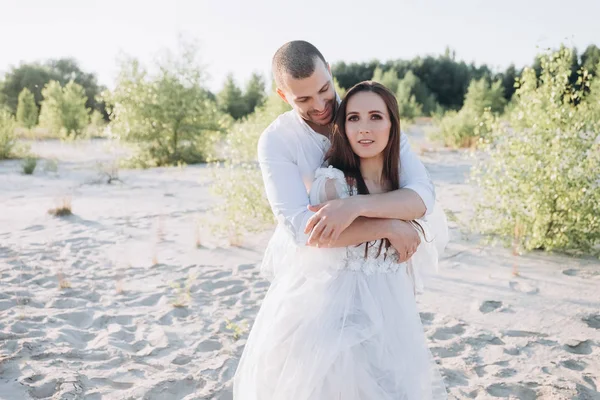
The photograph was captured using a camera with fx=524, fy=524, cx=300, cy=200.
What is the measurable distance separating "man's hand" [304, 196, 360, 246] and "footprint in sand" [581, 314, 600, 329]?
300 centimetres

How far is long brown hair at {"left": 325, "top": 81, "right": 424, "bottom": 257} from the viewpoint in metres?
1.98

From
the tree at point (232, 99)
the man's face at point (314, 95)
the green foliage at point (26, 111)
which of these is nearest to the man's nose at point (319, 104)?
the man's face at point (314, 95)

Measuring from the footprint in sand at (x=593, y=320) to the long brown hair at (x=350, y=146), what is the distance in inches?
110

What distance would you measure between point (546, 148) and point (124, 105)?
1125cm

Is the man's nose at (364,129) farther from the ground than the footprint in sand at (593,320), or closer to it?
farther from the ground

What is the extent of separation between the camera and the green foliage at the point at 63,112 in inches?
883

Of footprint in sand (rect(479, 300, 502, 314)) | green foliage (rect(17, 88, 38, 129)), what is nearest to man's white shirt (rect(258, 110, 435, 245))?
footprint in sand (rect(479, 300, 502, 314))

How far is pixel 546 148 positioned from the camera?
5.37 m

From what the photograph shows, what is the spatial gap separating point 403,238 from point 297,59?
81 centimetres

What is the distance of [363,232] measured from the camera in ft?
6.10

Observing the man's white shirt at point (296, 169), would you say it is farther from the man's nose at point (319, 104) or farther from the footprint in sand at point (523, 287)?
the footprint in sand at point (523, 287)

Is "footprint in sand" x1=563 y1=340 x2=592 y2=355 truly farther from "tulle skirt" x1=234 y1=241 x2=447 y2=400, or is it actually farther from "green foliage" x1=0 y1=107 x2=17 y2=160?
"green foliage" x1=0 y1=107 x2=17 y2=160

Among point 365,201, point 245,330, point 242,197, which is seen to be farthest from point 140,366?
point 242,197

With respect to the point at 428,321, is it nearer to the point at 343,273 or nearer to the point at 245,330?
the point at 245,330
